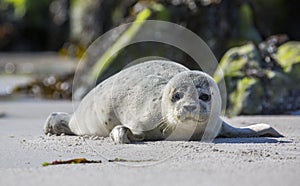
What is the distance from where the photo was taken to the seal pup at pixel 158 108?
4734 mm

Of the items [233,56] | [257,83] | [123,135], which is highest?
[233,56]

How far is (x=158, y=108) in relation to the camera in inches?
190

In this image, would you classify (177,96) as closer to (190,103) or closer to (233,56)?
(190,103)

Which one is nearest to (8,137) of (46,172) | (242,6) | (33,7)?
Answer: (46,172)

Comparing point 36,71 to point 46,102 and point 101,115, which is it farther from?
point 101,115

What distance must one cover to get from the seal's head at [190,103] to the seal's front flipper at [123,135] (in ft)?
0.83

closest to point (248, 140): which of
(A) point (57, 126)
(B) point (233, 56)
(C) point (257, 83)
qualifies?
(A) point (57, 126)

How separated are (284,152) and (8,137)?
2.18m

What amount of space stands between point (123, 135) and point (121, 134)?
16 mm

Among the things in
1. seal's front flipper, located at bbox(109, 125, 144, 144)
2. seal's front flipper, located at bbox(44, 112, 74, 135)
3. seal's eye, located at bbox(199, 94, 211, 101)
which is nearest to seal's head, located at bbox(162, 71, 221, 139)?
seal's eye, located at bbox(199, 94, 211, 101)

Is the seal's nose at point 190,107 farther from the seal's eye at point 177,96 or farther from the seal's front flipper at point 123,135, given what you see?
the seal's front flipper at point 123,135

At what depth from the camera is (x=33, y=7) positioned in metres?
23.5

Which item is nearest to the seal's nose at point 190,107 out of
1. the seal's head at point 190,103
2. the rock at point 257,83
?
the seal's head at point 190,103

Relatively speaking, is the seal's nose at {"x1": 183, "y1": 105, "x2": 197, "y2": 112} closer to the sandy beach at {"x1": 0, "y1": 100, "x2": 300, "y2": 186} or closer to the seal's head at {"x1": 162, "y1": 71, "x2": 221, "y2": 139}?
the seal's head at {"x1": 162, "y1": 71, "x2": 221, "y2": 139}
